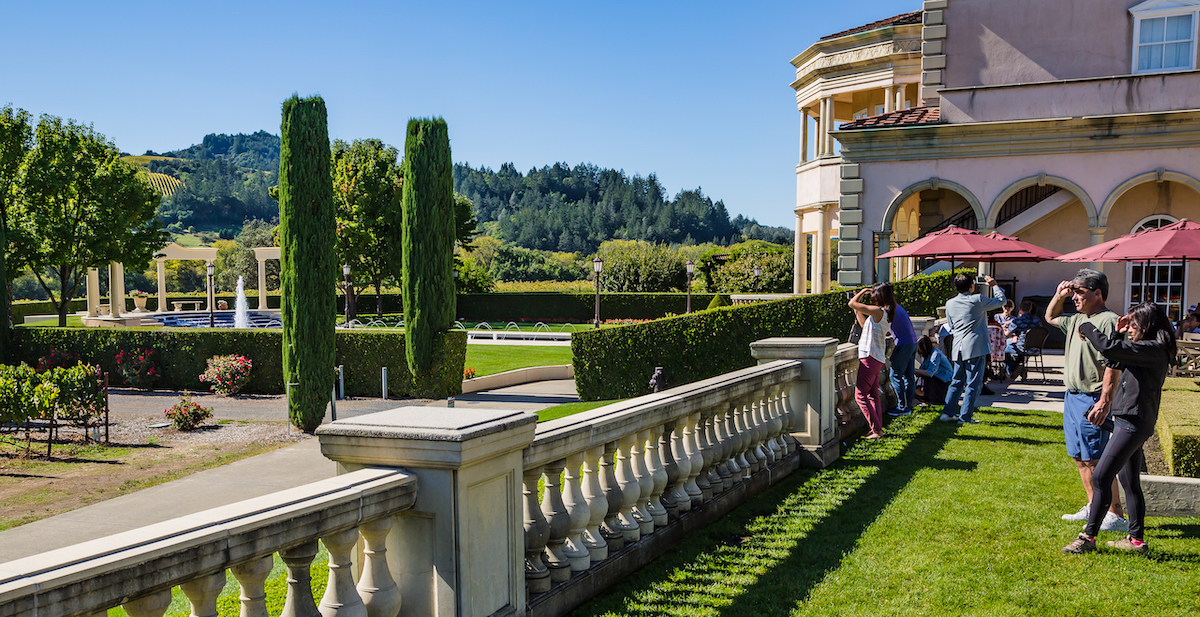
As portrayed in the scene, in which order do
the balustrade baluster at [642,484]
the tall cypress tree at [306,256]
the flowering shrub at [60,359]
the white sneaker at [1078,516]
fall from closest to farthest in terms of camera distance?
the balustrade baluster at [642,484] < the white sneaker at [1078,516] < the tall cypress tree at [306,256] < the flowering shrub at [60,359]

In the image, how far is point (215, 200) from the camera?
162 meters

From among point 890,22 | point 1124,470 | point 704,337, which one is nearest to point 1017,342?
point 704,337

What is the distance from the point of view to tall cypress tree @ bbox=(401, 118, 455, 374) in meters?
22.7

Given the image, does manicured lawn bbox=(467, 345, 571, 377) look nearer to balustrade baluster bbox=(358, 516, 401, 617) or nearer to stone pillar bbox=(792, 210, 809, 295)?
stone pillar bbox=(792, 210, 809, 295)

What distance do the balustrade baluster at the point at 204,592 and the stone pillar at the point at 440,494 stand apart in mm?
917

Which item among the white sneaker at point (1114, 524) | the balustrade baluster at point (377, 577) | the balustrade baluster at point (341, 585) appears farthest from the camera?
the white sneaker at point (1114, 524)

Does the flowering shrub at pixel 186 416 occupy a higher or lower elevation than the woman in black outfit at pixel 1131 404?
lower

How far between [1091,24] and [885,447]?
57.0 feet

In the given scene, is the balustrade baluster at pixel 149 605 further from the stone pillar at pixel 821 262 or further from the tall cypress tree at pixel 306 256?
the stone pillar at pixel 821 262

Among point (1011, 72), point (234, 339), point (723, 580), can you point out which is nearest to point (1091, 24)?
point (1011, 72)

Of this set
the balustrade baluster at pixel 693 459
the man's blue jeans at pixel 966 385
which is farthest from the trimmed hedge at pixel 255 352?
the balustrade baluster at pixel 693 459

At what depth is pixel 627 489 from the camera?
5.38 m

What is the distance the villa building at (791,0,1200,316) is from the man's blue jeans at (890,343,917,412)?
35.2 feet

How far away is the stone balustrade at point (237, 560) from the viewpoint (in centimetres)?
232
